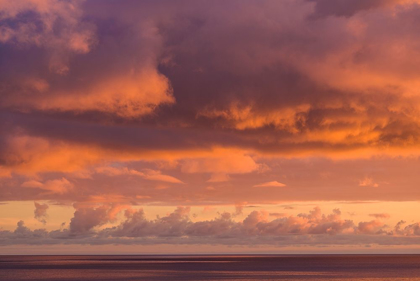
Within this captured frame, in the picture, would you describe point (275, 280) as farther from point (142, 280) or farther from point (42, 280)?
point (42, 280)

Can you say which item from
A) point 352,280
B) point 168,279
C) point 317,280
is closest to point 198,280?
point 168,279

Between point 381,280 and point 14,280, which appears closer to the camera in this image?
point 381,280

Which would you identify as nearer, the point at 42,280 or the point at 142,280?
the point at 142,280

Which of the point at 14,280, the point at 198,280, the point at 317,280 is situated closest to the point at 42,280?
the point at 14,280

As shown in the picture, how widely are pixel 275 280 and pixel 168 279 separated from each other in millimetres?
26646

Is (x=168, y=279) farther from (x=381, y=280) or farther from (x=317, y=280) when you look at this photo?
(x=381, y=280)

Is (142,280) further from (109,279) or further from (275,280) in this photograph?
(275,280)

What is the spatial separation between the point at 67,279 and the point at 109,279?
526 inches

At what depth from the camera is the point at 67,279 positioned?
14875cm

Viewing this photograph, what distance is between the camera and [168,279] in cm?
14125

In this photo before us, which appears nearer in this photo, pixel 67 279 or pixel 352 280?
pixel 352 280

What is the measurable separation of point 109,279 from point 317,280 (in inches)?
2045

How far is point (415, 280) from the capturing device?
135 metres

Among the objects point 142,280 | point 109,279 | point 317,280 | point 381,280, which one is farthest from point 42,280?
point 381,280
